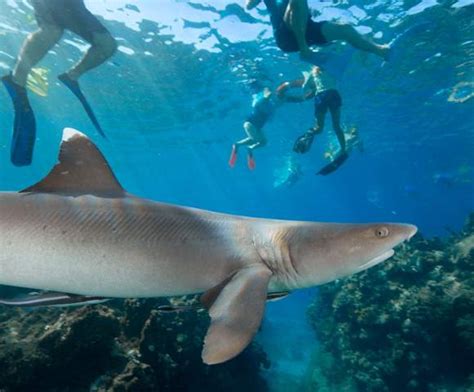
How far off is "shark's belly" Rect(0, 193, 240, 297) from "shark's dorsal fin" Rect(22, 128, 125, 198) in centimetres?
18

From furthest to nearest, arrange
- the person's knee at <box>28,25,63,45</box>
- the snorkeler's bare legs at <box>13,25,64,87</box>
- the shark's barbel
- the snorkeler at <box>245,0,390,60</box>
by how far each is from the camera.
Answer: the snorkeler at <box>245,0,390,60</box>
the person's knee at <box>28,25,63,45</box>
the snorkeler's bare legs at <box>13,25,64,87</box>
the shark's barbel

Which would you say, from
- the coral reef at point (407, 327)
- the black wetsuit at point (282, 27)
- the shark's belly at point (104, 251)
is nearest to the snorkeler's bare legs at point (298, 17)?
the black wetsuit at point (282, 27)

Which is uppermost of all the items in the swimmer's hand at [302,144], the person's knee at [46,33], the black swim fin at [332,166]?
the person's knee at [46,33]

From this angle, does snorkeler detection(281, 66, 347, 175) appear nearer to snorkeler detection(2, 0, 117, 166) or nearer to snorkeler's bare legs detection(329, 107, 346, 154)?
snorkeler's bare legs detection(329, 107, 346, 154)

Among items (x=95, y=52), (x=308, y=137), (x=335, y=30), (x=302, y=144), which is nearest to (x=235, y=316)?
(x=95, y=52)

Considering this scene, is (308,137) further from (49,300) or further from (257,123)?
(49,300)

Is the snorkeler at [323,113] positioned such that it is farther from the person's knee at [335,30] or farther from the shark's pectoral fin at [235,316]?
the shark's pectoral fin at [235,316]

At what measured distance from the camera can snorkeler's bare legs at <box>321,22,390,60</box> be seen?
34.9 feet

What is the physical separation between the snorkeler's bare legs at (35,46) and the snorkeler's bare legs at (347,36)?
736 cm

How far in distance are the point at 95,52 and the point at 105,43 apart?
0.99 ft

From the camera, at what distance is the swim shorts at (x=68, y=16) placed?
7.27 meters

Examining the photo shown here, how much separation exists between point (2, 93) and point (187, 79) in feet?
54.2

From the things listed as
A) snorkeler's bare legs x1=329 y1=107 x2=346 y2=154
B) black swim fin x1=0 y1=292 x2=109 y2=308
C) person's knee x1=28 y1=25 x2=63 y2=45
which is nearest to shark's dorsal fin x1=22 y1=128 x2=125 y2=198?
black swim fin x1=0 y1=292 x2=109 y2=308

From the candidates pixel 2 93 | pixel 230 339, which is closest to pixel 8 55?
pixel 2 93
